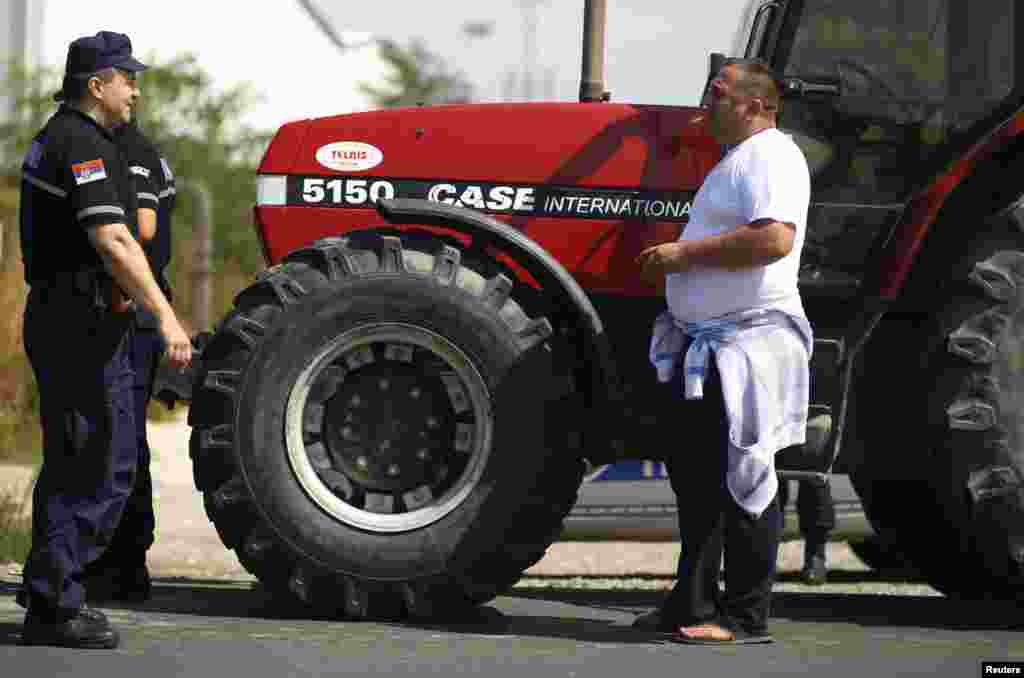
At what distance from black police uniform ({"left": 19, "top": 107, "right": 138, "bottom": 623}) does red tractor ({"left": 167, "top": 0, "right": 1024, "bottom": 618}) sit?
71cm

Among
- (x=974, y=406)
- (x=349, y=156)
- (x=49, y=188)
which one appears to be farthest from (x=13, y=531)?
(x=974, y=406)

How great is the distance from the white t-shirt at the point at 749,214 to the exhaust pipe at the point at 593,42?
179 cm

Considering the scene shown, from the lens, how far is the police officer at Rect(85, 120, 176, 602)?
6.96 meters

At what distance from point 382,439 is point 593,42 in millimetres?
2133

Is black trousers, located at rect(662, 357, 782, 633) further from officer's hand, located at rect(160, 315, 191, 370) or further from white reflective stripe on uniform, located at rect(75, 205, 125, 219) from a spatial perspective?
white reflective stripe on uniform, located at rect(75, 205, 125, 219)

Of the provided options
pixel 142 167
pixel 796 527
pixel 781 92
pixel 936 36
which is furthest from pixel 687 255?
pixel 796 527

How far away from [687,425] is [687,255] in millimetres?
565

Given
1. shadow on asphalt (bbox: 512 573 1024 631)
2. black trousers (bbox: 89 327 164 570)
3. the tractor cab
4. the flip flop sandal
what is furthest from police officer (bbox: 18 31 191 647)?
the tractor cab

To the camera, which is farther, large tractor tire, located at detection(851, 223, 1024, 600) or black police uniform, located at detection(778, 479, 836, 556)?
black police uniform, located at detection(778, 479, 836, 556)

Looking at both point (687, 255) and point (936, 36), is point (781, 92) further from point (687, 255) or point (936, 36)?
point (687, 255)

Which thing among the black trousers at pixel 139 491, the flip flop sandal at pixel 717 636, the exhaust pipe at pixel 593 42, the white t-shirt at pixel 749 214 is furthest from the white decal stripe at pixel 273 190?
the flip flop sandal at pixel 717 636

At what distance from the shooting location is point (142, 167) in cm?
699

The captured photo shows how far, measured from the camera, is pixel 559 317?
6.99 metres

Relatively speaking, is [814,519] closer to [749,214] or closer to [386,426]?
[386,426]
